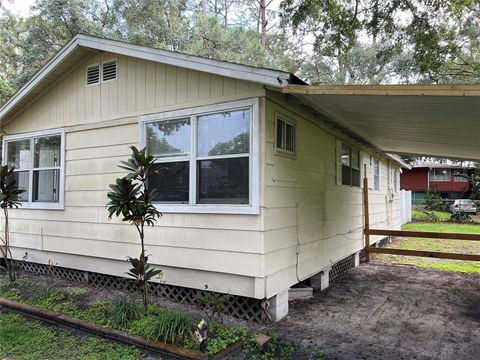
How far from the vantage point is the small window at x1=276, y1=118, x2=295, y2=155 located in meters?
4.67

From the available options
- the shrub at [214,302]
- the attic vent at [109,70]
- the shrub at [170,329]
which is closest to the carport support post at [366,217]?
the shrub at [214,302]

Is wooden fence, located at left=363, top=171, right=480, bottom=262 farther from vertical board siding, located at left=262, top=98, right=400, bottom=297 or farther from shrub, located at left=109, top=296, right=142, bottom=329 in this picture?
Result: shrub, located at left=109, top=296, right=142, bottom=329

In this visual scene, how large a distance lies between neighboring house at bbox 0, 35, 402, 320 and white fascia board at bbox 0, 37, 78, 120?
0.07 ft

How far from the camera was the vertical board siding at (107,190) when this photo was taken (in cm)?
448

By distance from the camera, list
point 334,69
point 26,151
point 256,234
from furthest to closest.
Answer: point 334,69
point 26,151
point 256,234

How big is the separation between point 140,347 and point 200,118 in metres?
2.81

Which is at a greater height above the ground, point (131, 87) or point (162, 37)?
point (162, 37)

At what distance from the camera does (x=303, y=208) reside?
210 inches

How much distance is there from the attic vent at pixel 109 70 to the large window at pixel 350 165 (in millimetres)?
4537

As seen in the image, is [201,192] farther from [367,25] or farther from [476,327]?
[367,25]

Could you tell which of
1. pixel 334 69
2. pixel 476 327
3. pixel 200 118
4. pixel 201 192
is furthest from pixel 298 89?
pixel 334 69

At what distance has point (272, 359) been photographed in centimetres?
347

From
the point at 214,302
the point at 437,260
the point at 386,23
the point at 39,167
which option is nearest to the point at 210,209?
the point at 214,302

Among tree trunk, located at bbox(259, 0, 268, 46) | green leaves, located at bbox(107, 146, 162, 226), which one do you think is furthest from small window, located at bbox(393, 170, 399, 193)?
green leaves, located at bbox(107, 146, 162, 226)
